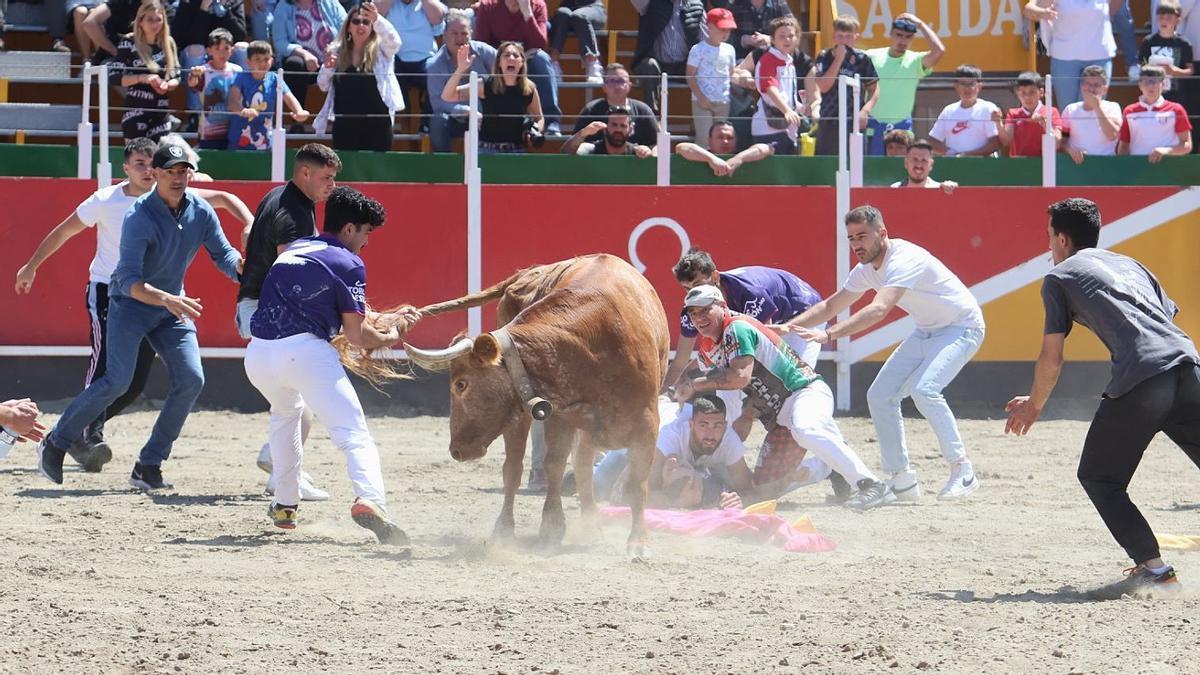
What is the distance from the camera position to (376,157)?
13.7m

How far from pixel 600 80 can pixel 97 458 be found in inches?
250

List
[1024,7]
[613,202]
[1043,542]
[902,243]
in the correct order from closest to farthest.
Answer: [1043,542] → [902,243] → [613,202] → [1024,7]

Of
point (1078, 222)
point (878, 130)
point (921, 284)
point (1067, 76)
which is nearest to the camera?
point (1078, 222)

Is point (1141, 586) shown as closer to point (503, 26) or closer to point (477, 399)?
point (477, 399)

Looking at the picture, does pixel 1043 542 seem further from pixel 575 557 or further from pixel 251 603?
pixel 251 603

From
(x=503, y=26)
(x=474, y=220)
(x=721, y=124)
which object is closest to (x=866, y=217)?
(x=721, y=124)

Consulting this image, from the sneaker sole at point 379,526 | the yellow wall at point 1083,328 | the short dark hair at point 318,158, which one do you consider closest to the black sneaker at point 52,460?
the short dark hair at point 318,158

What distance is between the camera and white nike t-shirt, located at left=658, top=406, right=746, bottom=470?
942cm

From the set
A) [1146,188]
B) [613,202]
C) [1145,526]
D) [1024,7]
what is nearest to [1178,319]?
[1146,188]

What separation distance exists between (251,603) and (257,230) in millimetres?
2739

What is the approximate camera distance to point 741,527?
27.5 feet

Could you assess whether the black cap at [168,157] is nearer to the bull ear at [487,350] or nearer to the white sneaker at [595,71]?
the bull ear at [487,350]

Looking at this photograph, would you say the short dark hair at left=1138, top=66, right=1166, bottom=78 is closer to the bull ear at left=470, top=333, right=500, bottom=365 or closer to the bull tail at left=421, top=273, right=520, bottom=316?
Answer: the bull tail at left=421, top=273, right=520, bottom=316

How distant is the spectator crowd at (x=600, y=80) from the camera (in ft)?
44.9
